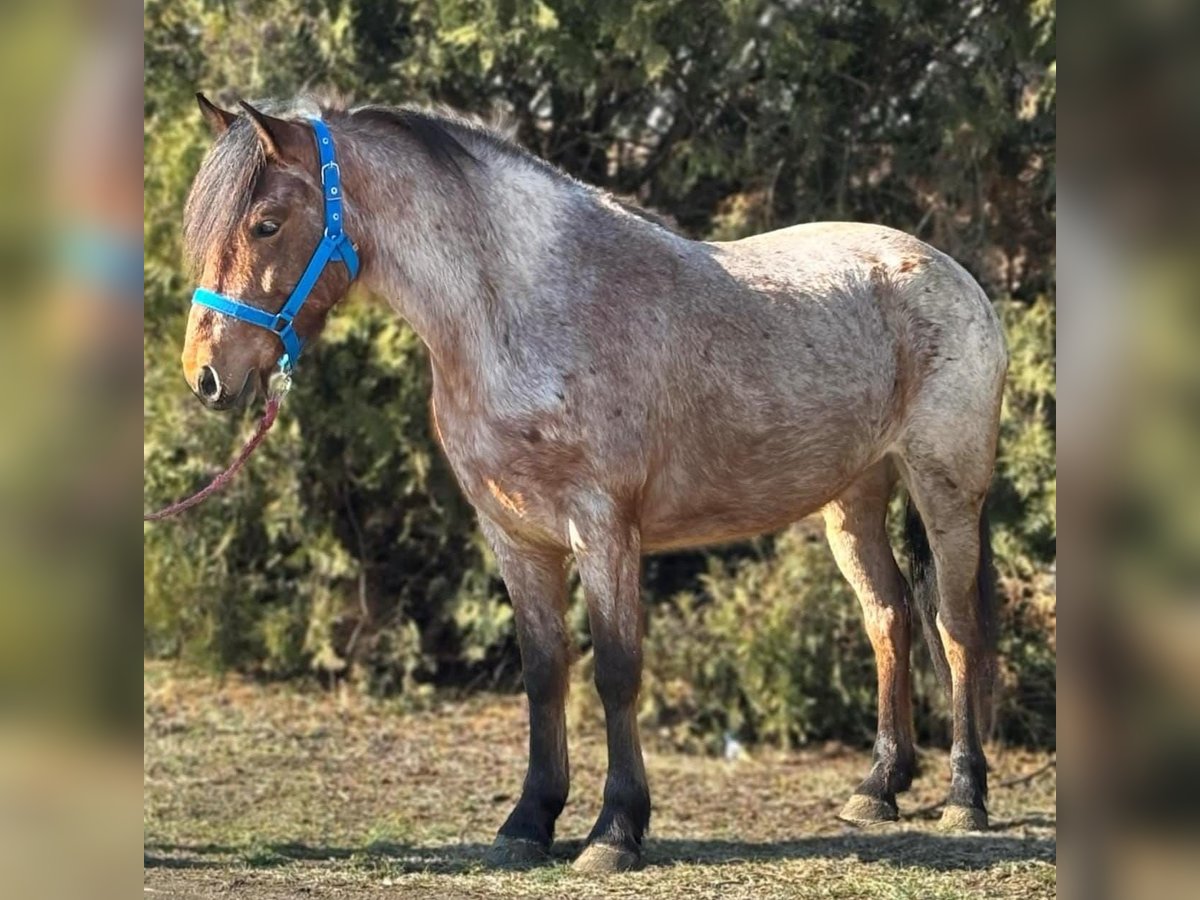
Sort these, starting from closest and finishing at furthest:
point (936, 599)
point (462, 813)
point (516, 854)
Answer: point (516, 854) → point (936, 599) → point (462, 813)

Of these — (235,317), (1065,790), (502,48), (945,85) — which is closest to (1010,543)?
(945,85)

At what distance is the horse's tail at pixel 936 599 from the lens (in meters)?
4.87

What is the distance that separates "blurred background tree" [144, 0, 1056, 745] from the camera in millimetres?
6543

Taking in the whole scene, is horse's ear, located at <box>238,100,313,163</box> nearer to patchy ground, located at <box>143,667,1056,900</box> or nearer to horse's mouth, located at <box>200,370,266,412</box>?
horse's mouth, located at <box>200,370,266,412</box>

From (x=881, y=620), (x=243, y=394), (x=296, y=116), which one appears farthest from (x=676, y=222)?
(x=243, y=394)

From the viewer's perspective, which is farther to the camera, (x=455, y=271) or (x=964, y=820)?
(x=964, y=820)

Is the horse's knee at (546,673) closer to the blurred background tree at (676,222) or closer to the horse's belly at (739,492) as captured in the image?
the horse's belly at (739,492)

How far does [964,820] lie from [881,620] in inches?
28.6

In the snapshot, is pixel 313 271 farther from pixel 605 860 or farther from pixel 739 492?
pixel 605 860

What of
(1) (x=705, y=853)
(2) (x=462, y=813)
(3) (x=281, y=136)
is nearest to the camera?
(3) (x=281, y=136)

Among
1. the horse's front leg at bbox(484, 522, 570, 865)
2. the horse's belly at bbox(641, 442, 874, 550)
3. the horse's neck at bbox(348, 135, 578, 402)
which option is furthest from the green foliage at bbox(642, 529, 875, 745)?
the horse's neck at bbox(348, 135, 578, 402)

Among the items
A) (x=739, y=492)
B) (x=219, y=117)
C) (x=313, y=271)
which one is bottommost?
(x=739, y=492)

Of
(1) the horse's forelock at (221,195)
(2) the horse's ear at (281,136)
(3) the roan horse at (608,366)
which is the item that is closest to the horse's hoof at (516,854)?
(3) the roan horse at (608,366)

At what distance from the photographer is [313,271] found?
3.81 meters
